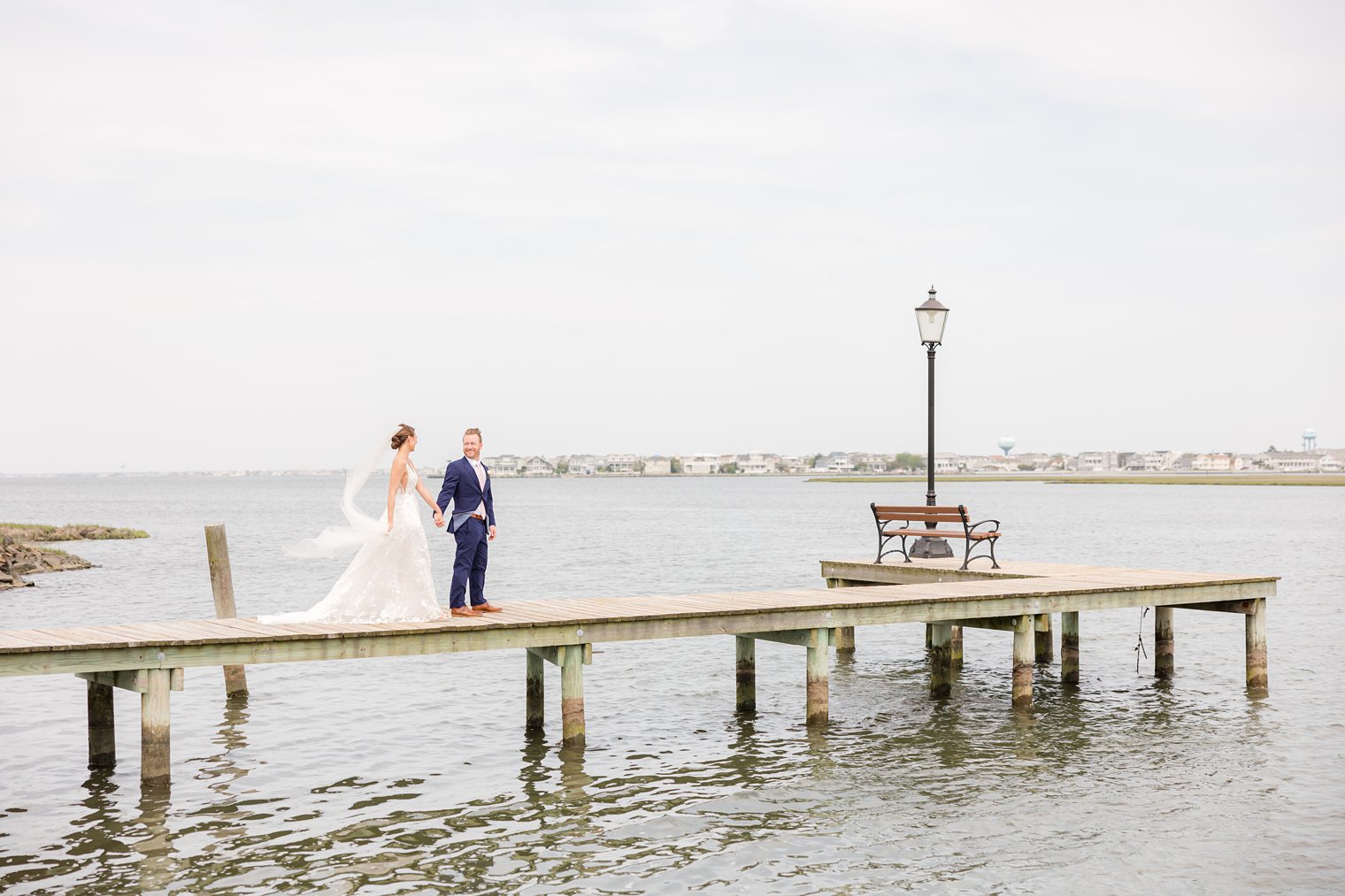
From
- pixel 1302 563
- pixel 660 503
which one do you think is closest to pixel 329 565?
pixel 1302 563

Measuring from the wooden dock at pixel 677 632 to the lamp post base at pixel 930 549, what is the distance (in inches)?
19.1

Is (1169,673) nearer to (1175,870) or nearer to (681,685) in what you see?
(681,685)

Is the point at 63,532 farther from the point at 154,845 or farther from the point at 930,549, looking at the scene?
the point at 154,845

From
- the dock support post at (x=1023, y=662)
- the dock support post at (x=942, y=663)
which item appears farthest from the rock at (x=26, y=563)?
the dock support post at (x=1023, y=662)

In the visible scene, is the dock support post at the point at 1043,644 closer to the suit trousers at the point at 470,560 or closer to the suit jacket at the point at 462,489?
the suit trousers at the point at 470,560

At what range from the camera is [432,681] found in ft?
63.3

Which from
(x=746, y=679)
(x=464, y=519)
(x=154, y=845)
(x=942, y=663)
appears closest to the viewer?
(x=154, y=845)

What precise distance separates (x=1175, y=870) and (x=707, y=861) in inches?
143

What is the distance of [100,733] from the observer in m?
13.1

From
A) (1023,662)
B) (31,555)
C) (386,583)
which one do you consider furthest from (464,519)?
(31,555)

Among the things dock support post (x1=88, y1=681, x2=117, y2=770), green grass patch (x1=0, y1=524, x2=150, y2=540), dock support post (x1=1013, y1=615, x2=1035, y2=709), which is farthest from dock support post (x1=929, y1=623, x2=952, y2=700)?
green grass patch (x1=0, y1=524, x2=150, y2=540)

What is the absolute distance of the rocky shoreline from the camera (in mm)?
36438

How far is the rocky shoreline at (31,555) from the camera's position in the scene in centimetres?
3644

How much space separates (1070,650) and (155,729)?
12334 mm
